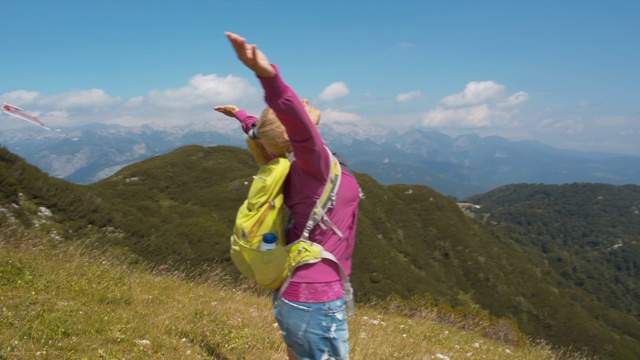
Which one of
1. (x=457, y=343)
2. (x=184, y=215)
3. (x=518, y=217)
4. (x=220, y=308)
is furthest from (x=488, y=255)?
(x=518, y=217)

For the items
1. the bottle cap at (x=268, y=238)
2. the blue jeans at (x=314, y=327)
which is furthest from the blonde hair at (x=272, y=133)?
the blue jeans at (x=314, y=327)

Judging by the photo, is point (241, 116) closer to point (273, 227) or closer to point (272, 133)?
point (272, 133)

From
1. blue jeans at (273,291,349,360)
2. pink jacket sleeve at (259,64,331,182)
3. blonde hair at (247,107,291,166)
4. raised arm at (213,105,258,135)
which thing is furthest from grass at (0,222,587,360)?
pink jacket sleeve at (259,64,331,182)

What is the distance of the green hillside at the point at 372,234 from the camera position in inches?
1010

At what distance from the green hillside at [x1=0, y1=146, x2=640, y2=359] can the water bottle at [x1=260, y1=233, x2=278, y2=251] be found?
20072 millimetres

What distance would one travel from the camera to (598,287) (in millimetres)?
121500

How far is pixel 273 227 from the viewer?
8.96ft

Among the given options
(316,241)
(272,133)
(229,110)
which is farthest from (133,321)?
(272,133)

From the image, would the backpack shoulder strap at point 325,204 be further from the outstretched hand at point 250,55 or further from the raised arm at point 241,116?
the raised arm at point 241,116

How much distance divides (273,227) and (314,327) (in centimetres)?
74

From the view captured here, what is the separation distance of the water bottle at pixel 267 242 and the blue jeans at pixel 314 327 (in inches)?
16.0

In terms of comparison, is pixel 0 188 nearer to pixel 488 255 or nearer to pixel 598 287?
pixel 488 255

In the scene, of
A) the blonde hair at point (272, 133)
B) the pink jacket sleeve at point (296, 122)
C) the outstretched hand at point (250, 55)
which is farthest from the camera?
the blonde hair at point (272, 133)

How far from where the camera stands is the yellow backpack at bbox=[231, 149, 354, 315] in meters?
2.68
